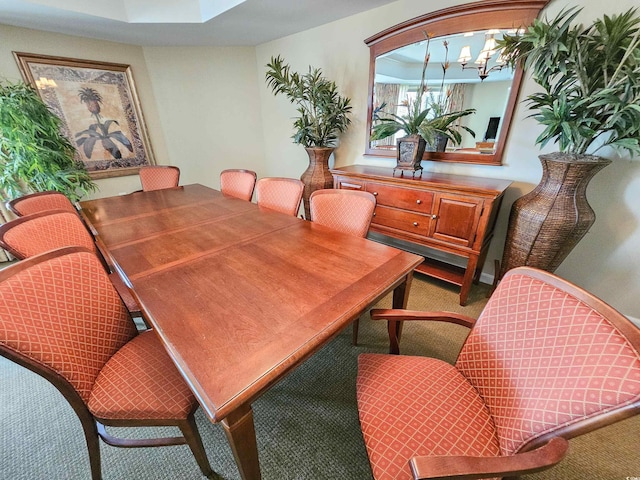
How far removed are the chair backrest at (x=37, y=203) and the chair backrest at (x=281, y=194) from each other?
4.59ft

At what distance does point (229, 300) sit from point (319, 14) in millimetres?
2920

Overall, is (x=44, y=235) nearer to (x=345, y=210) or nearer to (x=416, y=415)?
(x=345, y=210)

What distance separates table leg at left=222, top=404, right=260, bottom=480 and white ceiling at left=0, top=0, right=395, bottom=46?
2.98 meters

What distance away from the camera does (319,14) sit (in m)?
2.46

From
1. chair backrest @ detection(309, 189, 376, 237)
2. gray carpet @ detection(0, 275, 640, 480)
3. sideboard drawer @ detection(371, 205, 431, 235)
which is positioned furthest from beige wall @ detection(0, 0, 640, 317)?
chair backrest @ detection(309, 189, 376, 237)

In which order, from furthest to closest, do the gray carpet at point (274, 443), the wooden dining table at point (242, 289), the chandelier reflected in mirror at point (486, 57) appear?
1. the chandelier reflected in mirror at point (486, 57)
2. the gray carpet at point (274, 443)
3. the wooden dining table at point (242, 289)

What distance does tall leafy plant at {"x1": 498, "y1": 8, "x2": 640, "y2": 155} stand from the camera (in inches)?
47.0

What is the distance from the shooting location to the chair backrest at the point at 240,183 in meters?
2.39

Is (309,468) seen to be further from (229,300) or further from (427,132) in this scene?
(427,132)

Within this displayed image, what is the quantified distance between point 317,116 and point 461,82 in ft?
4.48

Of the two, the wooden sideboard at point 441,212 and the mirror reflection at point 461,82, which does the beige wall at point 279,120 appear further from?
the wooden sideboard at point 441,212

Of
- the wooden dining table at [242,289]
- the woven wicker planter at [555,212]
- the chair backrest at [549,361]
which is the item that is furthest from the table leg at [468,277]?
the chair backrest at [549,361]

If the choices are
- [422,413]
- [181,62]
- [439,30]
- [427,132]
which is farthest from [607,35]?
[181,62]

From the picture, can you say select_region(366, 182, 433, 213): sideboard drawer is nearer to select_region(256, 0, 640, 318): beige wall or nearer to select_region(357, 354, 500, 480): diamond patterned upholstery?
select_region(256, 0, 640, 318): beige wall
